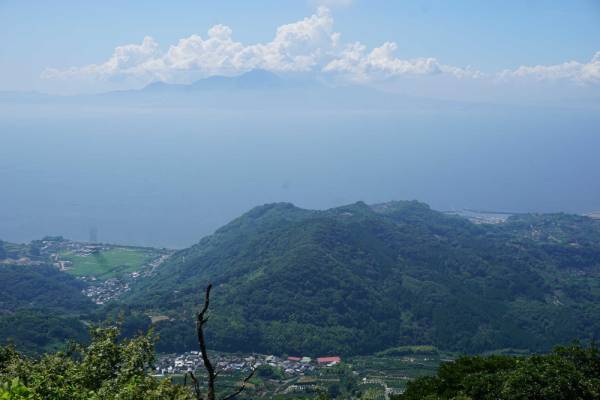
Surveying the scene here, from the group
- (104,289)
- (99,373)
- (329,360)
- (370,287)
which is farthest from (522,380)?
(104,289)

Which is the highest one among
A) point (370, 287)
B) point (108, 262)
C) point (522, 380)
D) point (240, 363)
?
point (522, 380)

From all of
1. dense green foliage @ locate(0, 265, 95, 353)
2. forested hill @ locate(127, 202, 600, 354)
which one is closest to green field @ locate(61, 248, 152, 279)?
dense green foliage @ locate(0, 265, 95, 353)

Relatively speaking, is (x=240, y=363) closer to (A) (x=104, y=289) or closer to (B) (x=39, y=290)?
(A) (x=104, y=289)

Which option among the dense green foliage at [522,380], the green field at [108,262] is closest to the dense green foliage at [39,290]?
the green field at [108,262]

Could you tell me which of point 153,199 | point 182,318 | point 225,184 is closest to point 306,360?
point 182,318

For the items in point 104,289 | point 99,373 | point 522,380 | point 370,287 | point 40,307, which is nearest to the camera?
point 99,373

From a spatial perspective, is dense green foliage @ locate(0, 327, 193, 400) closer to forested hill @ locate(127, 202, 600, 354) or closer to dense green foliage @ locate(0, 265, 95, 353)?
dense green foliage @ locate(0, 265, 95, 353)
